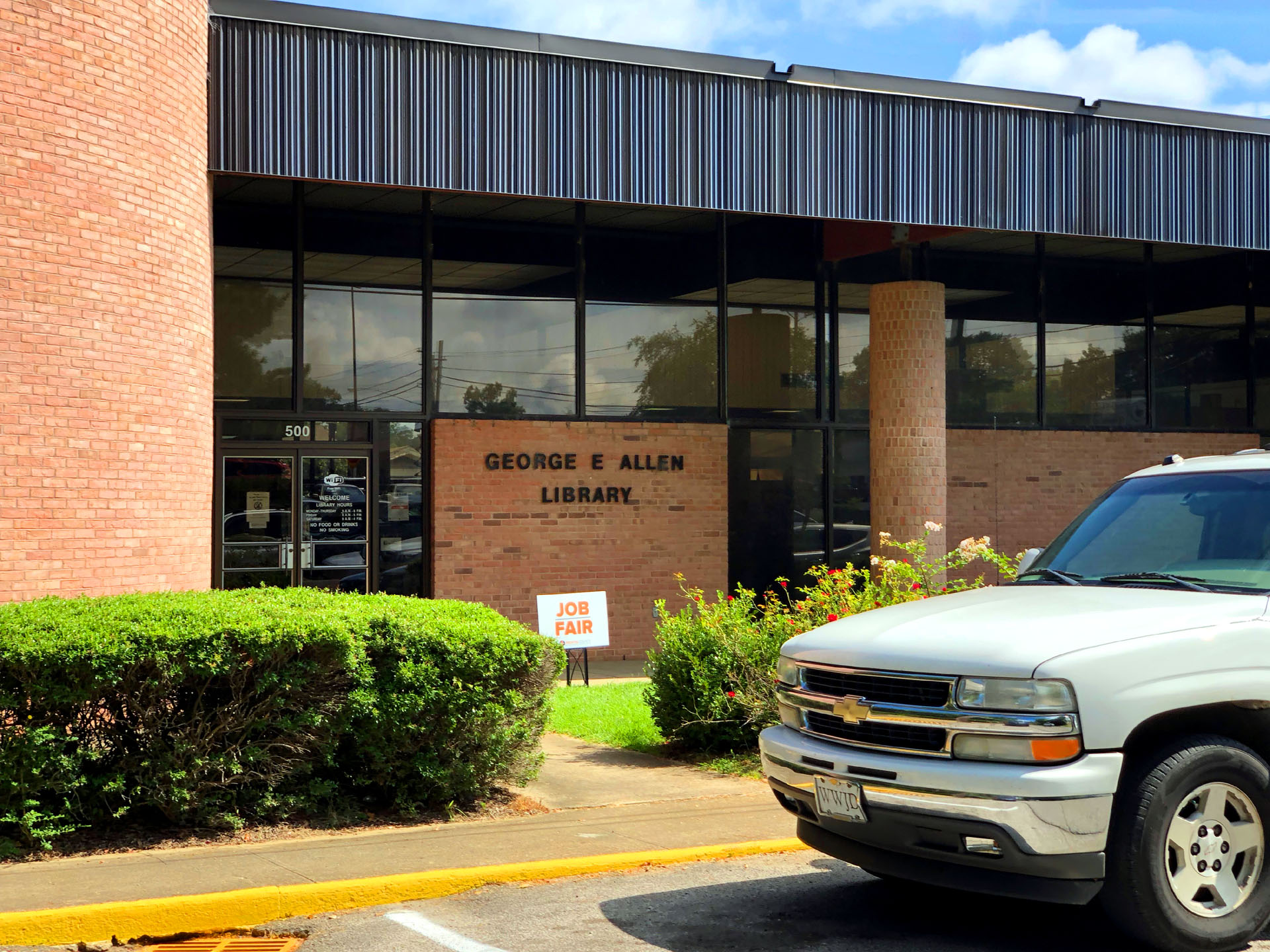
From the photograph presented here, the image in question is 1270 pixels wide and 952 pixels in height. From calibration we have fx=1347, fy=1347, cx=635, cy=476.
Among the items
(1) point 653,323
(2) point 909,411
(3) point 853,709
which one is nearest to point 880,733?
(3) point 853,709

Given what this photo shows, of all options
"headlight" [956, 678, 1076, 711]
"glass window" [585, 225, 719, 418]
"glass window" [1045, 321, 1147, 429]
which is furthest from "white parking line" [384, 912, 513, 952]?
"glass window" [1045, 321, 1147, 429]

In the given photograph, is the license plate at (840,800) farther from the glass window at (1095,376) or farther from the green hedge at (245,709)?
the glass window at (1095,376)

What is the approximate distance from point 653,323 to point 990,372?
5.21m

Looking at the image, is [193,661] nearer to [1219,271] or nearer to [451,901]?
[451,901]

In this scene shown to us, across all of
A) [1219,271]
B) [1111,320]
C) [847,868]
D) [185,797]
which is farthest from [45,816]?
[1219,271]

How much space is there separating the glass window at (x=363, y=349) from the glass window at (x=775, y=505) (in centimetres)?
434

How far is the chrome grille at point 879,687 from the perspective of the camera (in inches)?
207

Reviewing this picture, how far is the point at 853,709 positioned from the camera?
18.1 ft

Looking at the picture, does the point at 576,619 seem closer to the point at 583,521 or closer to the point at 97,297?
the point at 583,521

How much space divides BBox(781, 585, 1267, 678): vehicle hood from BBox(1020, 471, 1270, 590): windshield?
0.95ft

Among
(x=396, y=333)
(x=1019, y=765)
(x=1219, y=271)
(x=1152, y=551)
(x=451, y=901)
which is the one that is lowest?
(x=451, y=901)

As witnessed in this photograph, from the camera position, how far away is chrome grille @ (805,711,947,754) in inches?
206

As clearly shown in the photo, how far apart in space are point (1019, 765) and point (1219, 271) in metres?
17.7

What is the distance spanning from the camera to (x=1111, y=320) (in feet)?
65.1
